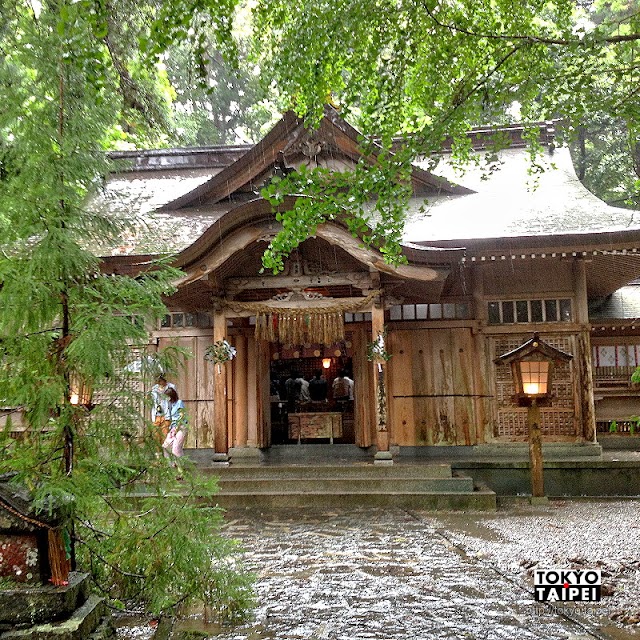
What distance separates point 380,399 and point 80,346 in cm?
744

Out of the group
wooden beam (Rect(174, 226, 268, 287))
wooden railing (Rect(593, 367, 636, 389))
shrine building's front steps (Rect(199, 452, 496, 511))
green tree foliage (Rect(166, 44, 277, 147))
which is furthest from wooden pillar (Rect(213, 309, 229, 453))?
green tree foliage (Rect(166, 44, 277, 147))

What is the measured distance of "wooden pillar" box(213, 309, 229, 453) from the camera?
1141 centimetres

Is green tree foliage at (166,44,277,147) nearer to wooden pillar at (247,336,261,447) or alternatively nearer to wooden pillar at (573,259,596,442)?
wooden pillar at (247,336,261,447)

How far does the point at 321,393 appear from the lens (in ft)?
58.5

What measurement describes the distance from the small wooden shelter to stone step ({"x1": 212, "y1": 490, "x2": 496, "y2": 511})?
1.30 meters

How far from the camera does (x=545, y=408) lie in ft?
39.9

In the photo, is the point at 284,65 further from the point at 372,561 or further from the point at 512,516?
the point at 512,516

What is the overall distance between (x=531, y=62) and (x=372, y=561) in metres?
4.87

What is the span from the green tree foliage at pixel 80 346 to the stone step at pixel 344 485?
556cm

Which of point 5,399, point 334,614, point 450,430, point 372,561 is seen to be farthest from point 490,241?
point 5,399

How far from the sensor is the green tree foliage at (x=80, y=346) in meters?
4.15

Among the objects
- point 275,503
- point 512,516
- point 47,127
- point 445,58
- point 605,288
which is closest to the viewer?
point 47,127

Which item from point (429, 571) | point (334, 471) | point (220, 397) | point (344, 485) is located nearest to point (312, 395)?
point (220, 397)

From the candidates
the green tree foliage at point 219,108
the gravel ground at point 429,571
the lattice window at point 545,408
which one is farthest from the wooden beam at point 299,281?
the green tree foliage at point 219,108
